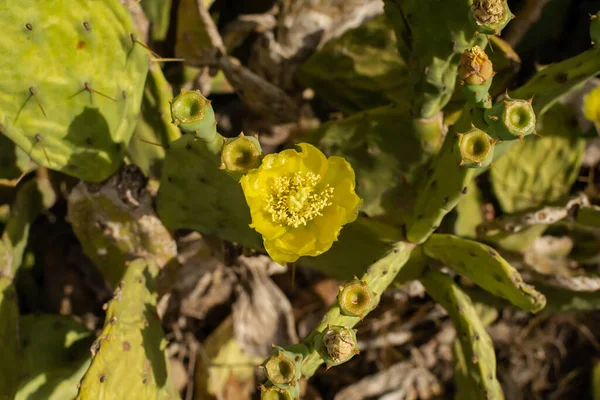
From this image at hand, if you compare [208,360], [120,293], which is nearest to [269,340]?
[208,360]

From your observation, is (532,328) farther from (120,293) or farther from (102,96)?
(102,96)

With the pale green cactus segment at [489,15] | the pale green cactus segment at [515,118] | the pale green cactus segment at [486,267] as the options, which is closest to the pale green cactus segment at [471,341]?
the pale green cactus segment at [486,267]

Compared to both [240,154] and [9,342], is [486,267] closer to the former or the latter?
[240,154]

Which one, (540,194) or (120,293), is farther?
(540,194)

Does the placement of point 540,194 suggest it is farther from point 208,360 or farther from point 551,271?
point 208,360

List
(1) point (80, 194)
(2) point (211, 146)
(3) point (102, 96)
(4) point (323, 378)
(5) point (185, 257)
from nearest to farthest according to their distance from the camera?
(2) point (211, 146)
(3) point (102, 96)
(1) point (80, 194)
(5) point (185, 257)
(4) point (323, 378)

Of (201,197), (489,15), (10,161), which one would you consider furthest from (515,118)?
(10,161)

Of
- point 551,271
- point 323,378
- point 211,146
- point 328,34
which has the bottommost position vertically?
point 323,378

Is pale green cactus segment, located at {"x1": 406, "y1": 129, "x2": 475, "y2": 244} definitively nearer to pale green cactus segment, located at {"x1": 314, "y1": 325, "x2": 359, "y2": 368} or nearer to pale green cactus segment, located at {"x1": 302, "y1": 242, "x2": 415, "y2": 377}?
pale green cactus segment, located at {"x1": 302, "y1": 242, "x2": 415, "y2": 377}

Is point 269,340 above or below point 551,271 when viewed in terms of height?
below

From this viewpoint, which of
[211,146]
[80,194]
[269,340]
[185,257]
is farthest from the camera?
[269,340]
